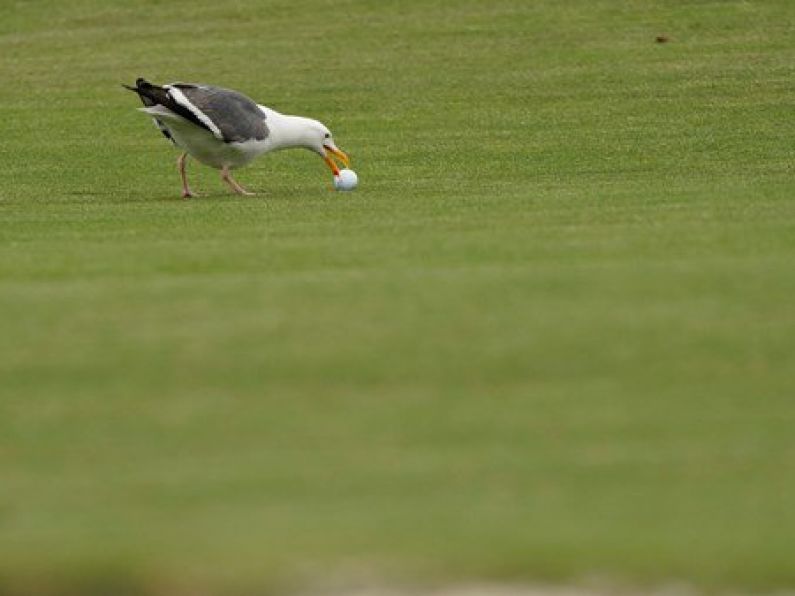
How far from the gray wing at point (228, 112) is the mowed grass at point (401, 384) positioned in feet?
2.38

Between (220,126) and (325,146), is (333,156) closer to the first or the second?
(325,146)

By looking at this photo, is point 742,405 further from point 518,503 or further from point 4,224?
point 4,224

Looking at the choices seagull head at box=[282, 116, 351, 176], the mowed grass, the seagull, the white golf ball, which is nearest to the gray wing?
the seagull

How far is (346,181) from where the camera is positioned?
71.8ft

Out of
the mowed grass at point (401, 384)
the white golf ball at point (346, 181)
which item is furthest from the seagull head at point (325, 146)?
the mowed grass at point (401, 384)

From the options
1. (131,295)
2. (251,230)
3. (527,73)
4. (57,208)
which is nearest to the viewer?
(131,295)

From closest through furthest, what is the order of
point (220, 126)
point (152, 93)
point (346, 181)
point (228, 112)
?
point (152, 93), point (220, 126), point (228, 112), point (346, 181)

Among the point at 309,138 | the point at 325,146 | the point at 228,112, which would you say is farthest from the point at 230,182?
the point at 325,146

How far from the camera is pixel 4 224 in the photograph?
1847cm

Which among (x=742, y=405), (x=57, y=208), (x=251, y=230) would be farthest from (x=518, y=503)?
(x=57, y=208)

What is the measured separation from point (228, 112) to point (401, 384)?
400 inches

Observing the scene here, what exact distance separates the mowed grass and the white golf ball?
314 mm

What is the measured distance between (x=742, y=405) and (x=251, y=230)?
6.89 meters

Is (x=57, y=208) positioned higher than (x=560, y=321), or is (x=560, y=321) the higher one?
(x=57, y=208)
